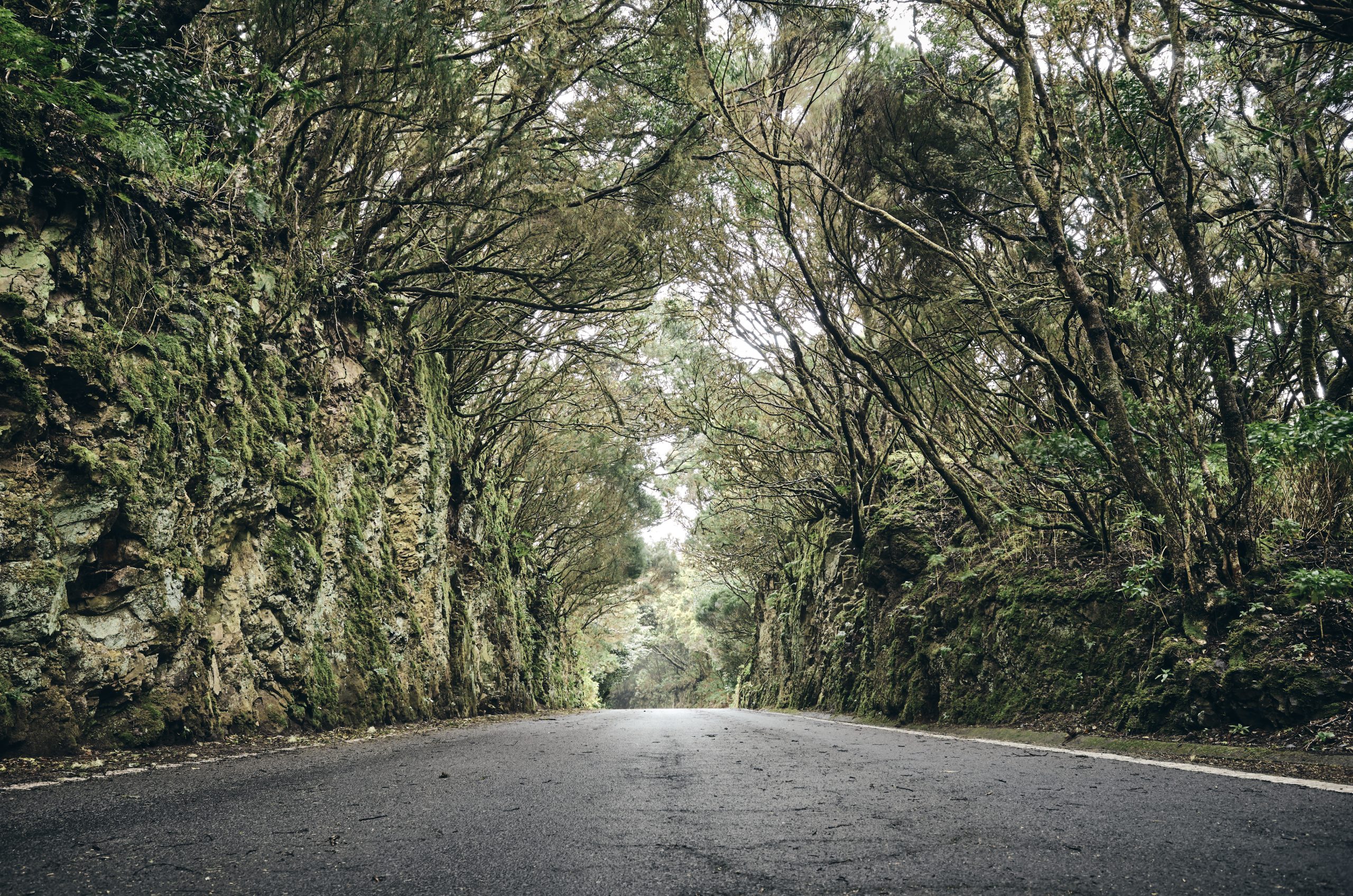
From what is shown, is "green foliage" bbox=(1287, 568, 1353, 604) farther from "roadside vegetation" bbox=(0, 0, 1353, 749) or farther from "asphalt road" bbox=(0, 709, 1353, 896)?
"asphalt road" bbox=(0, 709, 1353, 896)

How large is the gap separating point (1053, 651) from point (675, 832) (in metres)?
5.86

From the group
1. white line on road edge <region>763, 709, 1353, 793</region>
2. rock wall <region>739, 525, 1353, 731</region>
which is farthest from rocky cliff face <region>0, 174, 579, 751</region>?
rock wall <region>739, 525, 1353, 731</region>

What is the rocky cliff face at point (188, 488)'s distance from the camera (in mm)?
4281

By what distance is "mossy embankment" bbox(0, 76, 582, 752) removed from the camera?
4.30 meters

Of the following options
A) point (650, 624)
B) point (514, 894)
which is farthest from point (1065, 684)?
point (650, 624)

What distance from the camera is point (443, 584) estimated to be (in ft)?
39.5

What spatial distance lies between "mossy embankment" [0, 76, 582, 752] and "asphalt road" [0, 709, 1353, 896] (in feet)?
3.64

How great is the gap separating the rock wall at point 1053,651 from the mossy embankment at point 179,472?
680 centimetres

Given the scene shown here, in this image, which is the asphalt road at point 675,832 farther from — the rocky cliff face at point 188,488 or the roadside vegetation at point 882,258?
the roadside vegetation at point 882,258

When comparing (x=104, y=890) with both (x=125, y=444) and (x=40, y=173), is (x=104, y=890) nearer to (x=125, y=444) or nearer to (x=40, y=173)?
(x=125, y=444)

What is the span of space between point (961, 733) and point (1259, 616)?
3.18m

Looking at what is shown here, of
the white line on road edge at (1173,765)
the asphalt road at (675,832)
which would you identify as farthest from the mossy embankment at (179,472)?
the white line on road edge at (1173,765)

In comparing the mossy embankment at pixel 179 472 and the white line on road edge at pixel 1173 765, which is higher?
the mossy embankment at pixel 179 472

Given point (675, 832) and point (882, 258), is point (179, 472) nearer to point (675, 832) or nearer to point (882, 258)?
point (675, 832)
